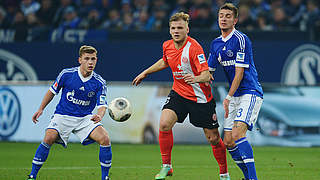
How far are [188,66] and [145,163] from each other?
11.9 ft

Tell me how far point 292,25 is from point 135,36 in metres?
4.34

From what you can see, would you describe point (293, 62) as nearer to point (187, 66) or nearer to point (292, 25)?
point (292, 25)

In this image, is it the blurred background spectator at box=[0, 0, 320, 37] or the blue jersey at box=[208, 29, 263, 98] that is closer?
the blue jersey at box=[208, 29, 263, 98]

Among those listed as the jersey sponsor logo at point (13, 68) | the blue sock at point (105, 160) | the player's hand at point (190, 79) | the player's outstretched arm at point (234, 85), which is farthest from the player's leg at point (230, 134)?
the jersey sponsor logo at point (13, 68)

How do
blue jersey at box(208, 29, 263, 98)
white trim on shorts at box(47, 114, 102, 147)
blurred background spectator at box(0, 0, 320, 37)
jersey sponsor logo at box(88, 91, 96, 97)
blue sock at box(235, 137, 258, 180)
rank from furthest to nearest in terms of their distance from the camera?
blurred background spectator at box(0, 0, 320, 37) → jersey sponsor logo at box(88, 91, 96, 97) → white trim on shorts at box(47, 114, 102, 147) → blue jersey at box(208, 29, 263, 98) → blue sock at box(235, 137, 258, 180)

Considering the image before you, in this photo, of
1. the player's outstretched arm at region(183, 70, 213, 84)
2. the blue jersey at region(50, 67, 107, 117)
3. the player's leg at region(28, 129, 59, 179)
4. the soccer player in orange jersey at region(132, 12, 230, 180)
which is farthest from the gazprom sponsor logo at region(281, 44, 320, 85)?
the player's leg at region(28, 129, 59, 179)

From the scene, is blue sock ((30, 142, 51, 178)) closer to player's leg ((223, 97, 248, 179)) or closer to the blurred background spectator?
player's leg ((223, 97, 248, 179))

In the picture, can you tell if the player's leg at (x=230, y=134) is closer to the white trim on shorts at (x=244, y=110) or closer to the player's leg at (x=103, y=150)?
the white trim on shorts at (x=244, y=110)

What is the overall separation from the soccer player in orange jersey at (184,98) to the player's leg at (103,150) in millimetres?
666

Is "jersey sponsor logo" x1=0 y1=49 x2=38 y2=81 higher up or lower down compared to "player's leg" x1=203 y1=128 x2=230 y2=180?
higher up

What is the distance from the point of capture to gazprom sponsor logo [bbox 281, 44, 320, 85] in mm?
16203

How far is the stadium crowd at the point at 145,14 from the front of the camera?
1683 centimetres

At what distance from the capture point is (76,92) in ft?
27.4

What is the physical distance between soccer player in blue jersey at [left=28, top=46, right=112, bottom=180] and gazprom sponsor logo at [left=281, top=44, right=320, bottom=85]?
29.4 ft
